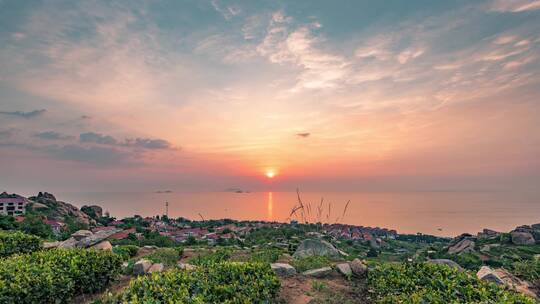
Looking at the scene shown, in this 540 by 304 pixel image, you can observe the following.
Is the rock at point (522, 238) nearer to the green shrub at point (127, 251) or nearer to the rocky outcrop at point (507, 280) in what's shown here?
the rocky outcrop at point (507, 280)

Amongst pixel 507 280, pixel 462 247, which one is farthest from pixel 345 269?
pixel 462 247

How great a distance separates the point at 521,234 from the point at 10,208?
75.5 meters

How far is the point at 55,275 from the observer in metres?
6.18

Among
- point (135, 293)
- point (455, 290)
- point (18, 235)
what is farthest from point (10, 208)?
point (455, 290)

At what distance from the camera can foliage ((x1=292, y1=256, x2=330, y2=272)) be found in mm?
7898

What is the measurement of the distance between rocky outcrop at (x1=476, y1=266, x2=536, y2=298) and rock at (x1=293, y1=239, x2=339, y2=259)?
13.1 ft

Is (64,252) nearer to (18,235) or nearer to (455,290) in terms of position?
(18,235)

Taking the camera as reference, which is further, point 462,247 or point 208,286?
point 462,247

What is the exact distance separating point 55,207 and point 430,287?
5192 cm

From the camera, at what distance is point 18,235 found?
9.41m

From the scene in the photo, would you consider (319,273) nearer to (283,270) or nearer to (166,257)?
(283,270)

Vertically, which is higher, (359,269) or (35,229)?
(359,269)

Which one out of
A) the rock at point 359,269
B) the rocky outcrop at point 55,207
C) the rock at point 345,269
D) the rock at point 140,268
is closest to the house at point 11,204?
the rocky outcrop at point 55,207

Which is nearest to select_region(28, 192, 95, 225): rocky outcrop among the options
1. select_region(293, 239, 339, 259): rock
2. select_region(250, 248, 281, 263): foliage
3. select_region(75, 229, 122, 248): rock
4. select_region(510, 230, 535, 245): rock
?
select_region(75, 229, 122, 248): rock
